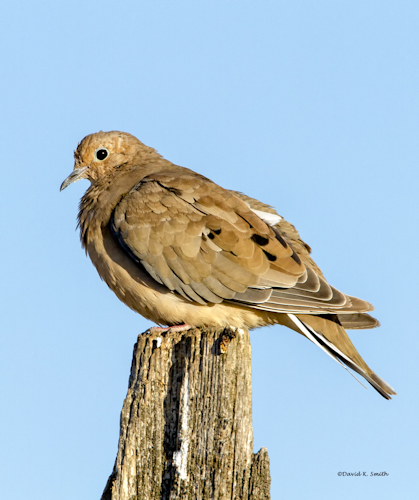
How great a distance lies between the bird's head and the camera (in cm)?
657

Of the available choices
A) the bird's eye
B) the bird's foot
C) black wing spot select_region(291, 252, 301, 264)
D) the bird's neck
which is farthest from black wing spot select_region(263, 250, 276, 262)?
the bird's eye

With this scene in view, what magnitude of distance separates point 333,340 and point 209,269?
3.98 feet

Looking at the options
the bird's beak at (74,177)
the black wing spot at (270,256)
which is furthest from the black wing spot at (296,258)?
the bird's beak at (74,177)

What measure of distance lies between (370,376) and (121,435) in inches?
96.1

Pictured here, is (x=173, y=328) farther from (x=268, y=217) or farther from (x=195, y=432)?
(x=195, y=432)

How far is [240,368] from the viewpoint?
3.71 meters

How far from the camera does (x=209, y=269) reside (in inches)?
209

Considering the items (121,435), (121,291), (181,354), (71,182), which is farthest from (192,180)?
(121,435)

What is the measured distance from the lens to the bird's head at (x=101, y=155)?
21.6 ft

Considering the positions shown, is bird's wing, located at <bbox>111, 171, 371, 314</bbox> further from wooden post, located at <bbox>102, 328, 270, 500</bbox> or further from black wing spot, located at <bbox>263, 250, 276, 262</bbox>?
wooden post, located at <bbox>102, 328, 270, 500</bbox>

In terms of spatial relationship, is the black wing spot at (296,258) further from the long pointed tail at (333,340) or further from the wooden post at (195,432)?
the wooden post at (195,432)

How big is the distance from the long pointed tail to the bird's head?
2428mm

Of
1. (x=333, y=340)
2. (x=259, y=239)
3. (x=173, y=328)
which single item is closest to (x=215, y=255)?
(x=259, y=239)

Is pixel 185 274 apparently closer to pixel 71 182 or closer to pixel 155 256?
pixel 155 256
